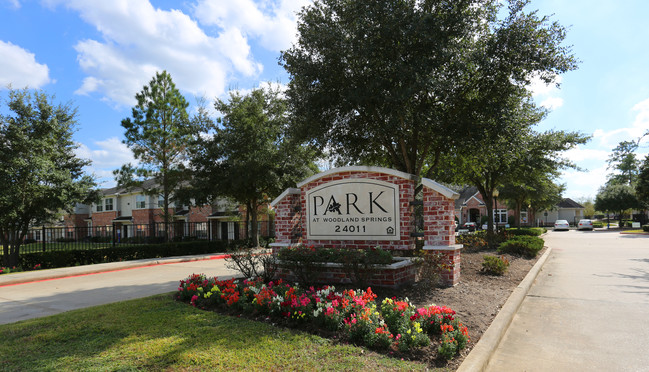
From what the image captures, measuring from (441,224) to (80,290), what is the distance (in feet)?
27.7

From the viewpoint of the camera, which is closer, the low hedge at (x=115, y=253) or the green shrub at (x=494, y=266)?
the green shrub at (x=494, y=266)

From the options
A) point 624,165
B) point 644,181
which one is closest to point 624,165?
point 624,165

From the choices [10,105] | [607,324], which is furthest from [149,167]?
[607,324]

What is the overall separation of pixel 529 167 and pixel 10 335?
17126 mm

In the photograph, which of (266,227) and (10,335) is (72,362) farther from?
(266,227)

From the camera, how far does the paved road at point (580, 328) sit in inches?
172

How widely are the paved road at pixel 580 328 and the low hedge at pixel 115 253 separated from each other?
30.7ft

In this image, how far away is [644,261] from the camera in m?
Answer: 13.2

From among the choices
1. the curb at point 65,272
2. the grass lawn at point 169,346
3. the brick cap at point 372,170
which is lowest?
the curb at point 65,272

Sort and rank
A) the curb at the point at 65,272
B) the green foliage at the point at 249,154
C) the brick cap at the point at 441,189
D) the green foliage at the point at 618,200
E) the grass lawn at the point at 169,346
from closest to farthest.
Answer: the grass lawn at the point at 169,346 < the brick cap at the point at 441,189 < the curb at the point at 65,272 < the green foliage at the point at 249,154 < the green foliage at the point at 618,200

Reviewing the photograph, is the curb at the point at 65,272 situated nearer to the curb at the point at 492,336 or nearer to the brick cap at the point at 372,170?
the brick cap at the point at 372,170

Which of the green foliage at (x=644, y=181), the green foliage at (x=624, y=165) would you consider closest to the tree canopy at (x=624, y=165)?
the green foliage at (x=624, y=165)

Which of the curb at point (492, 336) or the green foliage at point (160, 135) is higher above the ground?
the green foliage at point (160, 135)

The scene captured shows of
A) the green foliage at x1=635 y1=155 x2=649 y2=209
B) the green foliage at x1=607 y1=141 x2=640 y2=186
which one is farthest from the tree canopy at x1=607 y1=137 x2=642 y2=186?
the green foliage at x1=635 y1=155 x2=649 y2=209
